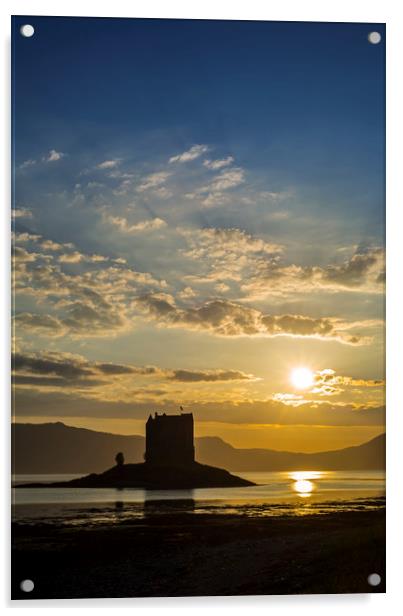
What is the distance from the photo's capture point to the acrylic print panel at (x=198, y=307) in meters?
3.21

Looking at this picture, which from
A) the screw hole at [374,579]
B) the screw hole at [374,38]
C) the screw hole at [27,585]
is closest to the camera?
the screw hole at [27,585]

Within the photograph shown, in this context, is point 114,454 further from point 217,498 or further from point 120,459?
point 217,498

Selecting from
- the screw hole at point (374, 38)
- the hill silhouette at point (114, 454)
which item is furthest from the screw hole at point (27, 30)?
the hill silhouette at point (114, 454)

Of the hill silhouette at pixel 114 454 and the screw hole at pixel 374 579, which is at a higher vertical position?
the hill silhouette at pixel 114 454

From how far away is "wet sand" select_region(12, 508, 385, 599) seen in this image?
3158 mm

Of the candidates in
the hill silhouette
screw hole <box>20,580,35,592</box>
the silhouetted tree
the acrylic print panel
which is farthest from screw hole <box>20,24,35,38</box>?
screw hole <box>20,580,35,592</box>

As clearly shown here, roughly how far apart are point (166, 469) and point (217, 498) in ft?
0.69

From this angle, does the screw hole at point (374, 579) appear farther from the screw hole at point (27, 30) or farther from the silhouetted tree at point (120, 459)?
the screw hole at point (27, 30)

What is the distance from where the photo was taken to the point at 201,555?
10.5ft

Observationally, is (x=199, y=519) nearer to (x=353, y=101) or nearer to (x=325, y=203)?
(x=325, y=203)
